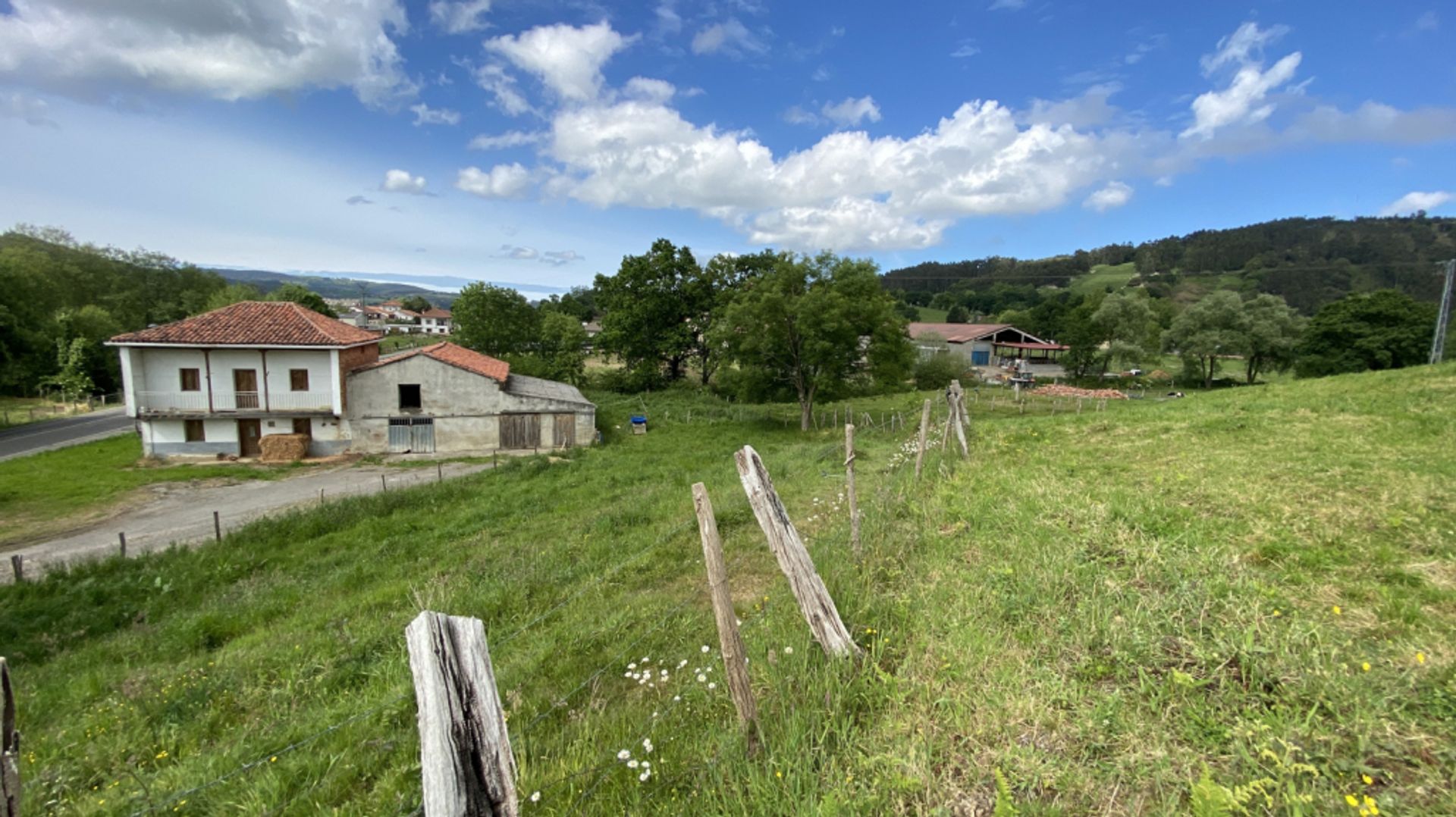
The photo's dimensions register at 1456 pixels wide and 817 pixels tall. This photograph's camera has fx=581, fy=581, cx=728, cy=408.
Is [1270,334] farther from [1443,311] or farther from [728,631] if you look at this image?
[728,631]

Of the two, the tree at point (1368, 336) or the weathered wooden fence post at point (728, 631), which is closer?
the weathered wooden fence post at point (728, 631)

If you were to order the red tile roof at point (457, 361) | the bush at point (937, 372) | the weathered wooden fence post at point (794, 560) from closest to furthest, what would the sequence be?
the weathered wooden fence post at point (794, 560)
the red tile roof at point (457, 361)
the bush at point (937, 372)

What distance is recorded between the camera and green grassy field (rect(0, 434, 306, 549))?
15.5m

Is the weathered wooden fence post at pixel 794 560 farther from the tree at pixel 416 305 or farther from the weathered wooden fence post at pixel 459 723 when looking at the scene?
the tree at pixel 416 305

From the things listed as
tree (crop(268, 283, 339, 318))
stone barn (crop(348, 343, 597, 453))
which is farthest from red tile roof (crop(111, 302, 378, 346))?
tree (crop(268, 283, 339, 318))

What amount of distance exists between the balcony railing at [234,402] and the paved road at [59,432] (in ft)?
19.4

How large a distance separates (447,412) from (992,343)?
53.5 metres

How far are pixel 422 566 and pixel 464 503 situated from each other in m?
5.32

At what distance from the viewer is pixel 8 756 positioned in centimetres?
177

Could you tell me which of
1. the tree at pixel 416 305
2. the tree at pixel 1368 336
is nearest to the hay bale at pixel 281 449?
the tree at pixel 1368 336

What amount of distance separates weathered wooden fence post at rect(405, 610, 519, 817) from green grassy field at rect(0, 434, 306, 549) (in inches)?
789

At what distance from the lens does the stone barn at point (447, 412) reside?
80.3 ft

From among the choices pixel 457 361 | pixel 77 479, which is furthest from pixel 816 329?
pixel 77 479

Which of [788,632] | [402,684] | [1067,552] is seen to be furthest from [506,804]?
[1067,552]
